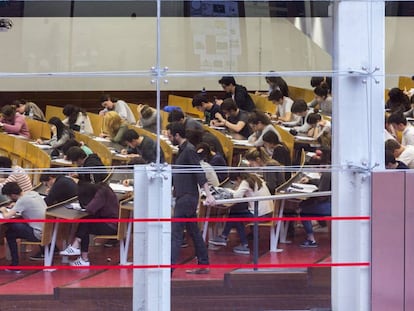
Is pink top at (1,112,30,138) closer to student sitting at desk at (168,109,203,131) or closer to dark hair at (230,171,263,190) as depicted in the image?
student sitting at desk at (168,109,203,131)

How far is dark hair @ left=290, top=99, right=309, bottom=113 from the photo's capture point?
700cm

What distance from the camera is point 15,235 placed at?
6680 mm

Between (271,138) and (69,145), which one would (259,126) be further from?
(69,145)

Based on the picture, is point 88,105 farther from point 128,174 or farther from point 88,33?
point 128,174

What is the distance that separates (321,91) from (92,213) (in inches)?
72.7

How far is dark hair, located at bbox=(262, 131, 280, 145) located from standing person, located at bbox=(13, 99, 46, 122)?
190 cm

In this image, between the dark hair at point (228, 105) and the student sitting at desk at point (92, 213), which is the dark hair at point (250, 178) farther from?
the student sitting at desk at point (92, 213)

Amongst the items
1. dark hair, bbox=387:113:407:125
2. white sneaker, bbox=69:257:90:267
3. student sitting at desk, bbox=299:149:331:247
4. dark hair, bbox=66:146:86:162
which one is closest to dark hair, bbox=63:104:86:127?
dark hair, bbox=66:146:86:162

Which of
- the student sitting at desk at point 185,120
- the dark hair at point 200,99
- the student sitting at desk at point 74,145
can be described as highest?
the dark hair at point 200,99

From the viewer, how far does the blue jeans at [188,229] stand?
243 inches

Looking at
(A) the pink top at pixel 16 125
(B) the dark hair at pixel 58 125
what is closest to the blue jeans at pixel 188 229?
(B) the dark hair at pixel 58 125

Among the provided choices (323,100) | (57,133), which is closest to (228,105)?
(323,100)

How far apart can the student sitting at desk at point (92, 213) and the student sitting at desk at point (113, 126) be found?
547 mm

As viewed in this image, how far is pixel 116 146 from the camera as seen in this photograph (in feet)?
22.6
